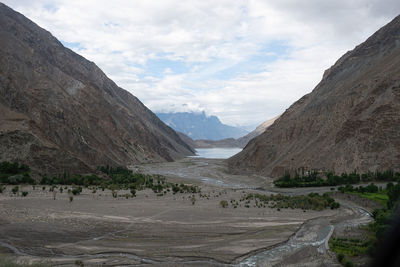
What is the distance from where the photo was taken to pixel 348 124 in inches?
2286

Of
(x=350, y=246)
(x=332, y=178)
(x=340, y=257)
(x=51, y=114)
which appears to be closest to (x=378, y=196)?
Result: (x=332, y=178)

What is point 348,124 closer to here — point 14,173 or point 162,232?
point 162,232

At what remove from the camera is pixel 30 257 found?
51.3 ft

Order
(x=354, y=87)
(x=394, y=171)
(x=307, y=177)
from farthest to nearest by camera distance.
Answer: (x=354, y=87)
(x=307, y=177)
(x=394, y=171)

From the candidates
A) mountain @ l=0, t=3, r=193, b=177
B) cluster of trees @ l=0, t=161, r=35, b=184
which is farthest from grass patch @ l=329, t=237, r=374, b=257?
mountain @ l=0, t=3, r=193, b=177

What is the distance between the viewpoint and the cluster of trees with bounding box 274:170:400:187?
4625 cm

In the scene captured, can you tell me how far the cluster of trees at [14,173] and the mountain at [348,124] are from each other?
41022 mm

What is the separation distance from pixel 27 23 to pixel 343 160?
287 feet

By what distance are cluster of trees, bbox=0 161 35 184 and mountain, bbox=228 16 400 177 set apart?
41.0 metres

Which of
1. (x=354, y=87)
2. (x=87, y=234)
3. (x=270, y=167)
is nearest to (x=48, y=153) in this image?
(x=87, y=234)

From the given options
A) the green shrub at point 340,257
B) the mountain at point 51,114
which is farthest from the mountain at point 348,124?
the green shrub at point 340,257

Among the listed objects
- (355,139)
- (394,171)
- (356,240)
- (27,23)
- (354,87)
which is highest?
(27,23)

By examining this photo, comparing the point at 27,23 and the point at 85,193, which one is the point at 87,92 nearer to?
the point at 27,23

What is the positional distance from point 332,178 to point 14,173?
4057cm
